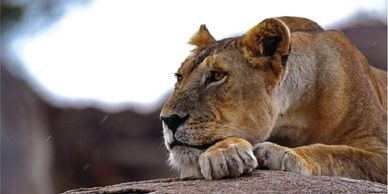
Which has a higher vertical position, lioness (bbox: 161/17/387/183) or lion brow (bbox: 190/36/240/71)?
lion brow (bbox: 190/36/240/71)

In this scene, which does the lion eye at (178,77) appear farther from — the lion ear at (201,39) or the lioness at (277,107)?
the lion ear at (201,39)

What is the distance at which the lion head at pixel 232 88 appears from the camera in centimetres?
445

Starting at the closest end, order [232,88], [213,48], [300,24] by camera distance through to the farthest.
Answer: [232,88]
[213,48]
[300,24]

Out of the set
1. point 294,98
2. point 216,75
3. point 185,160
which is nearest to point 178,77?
point 216,75

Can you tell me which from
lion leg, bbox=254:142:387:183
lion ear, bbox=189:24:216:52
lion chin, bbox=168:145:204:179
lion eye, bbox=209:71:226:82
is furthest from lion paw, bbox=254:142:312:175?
lion ear, bbox=189:24:216:52

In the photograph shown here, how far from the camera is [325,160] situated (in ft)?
14.9

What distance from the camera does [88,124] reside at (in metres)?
11.8

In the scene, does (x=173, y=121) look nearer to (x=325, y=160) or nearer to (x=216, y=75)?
(x=216, y=75)

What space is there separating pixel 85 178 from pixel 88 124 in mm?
821

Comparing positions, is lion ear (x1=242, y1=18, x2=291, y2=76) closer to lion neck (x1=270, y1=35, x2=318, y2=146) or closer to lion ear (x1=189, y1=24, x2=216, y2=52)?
lion neck (x1=270, y1=35, x2=318, y2=146)

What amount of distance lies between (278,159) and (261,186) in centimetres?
43

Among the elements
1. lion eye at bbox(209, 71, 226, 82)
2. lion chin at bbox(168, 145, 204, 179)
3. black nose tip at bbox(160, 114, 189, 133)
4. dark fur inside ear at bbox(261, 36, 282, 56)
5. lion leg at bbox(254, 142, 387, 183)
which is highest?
dark fur inside ear at bbox(261, 36, 282, 56)

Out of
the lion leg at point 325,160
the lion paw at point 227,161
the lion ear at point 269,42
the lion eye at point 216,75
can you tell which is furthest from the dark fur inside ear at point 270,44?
the lion paw at point 227,161

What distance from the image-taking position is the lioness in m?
4.32
